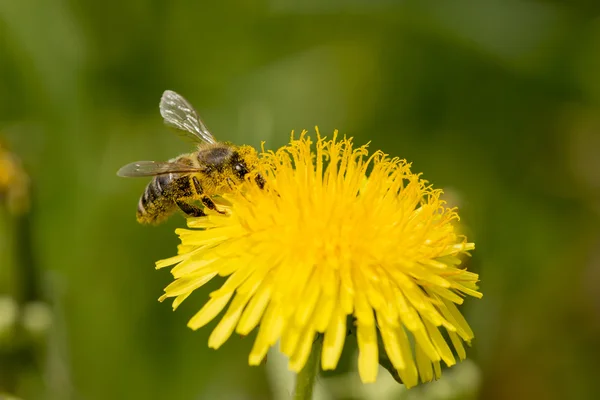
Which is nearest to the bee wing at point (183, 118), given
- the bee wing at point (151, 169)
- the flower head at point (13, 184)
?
the bee wing at point (151, 169)

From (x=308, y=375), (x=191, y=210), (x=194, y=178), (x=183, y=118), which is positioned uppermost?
(x=183, y=118)

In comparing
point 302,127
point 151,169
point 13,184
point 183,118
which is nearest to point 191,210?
point 151,169

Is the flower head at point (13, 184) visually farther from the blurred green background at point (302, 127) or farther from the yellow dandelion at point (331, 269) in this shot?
the yellow dandelion at point (331, 269)

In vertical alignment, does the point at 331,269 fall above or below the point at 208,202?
below

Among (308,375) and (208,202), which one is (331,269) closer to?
(308,375)

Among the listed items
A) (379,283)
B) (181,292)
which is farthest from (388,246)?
(181,292)

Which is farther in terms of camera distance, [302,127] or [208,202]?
[302,127]

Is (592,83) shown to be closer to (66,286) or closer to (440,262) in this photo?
(440,262)
